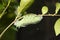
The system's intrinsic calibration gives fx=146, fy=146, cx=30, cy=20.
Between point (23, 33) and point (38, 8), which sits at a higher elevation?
point (38, 8)

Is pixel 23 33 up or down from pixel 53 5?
down

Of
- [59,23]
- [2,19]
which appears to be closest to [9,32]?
[2,19]

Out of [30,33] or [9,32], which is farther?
[30,33]

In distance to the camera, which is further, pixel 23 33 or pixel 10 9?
pixel 23 33

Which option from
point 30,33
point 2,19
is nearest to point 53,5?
point 30,33

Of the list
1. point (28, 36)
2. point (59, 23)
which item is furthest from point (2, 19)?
point (28, 36)

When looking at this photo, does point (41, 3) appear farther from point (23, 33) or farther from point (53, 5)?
point (23, 33)

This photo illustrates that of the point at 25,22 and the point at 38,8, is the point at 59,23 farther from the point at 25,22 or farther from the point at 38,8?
the point at 38,8

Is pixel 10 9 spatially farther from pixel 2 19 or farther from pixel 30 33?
pixel 30 33
